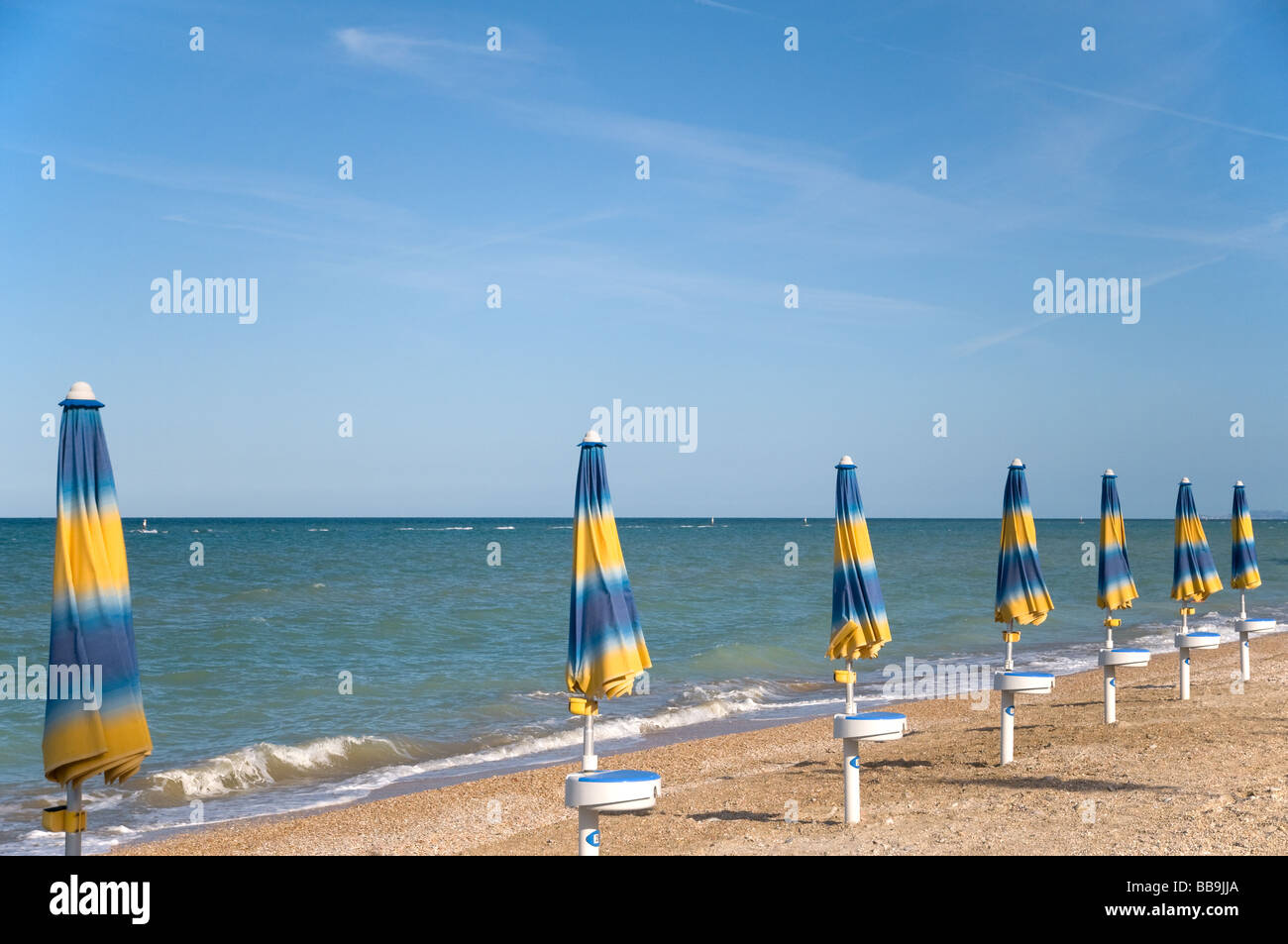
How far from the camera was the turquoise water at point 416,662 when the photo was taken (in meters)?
14.3

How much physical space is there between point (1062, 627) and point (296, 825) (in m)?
28.2

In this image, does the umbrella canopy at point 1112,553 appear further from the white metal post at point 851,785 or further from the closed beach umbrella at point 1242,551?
the white metal post at point 851,785

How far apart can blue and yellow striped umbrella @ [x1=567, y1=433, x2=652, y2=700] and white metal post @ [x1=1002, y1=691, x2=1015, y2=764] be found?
19.4 feet

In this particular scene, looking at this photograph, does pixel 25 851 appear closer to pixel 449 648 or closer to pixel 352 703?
pixel 352 703

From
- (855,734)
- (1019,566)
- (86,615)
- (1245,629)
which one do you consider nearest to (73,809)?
(86,615)

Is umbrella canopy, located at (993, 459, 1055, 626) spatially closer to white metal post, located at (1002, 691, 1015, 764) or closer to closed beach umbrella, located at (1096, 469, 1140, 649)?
white metal post, located at (1002, 691, 1015, 764)

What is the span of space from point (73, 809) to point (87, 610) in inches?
41.5

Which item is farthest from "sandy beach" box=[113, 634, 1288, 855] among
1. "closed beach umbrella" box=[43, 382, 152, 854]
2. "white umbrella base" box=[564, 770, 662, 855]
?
"closed beach umbrella" box=[43, 382, 152, 854]

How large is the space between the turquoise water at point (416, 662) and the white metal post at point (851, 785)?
7033 mm

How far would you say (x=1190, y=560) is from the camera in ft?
48.9

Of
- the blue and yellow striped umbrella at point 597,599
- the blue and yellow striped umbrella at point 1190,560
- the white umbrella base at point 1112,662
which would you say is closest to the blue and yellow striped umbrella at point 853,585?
the blue and yellow striped umbrella at point 597,599

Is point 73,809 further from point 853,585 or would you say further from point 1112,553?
point 1112,553

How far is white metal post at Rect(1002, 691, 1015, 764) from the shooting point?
10844 mm
